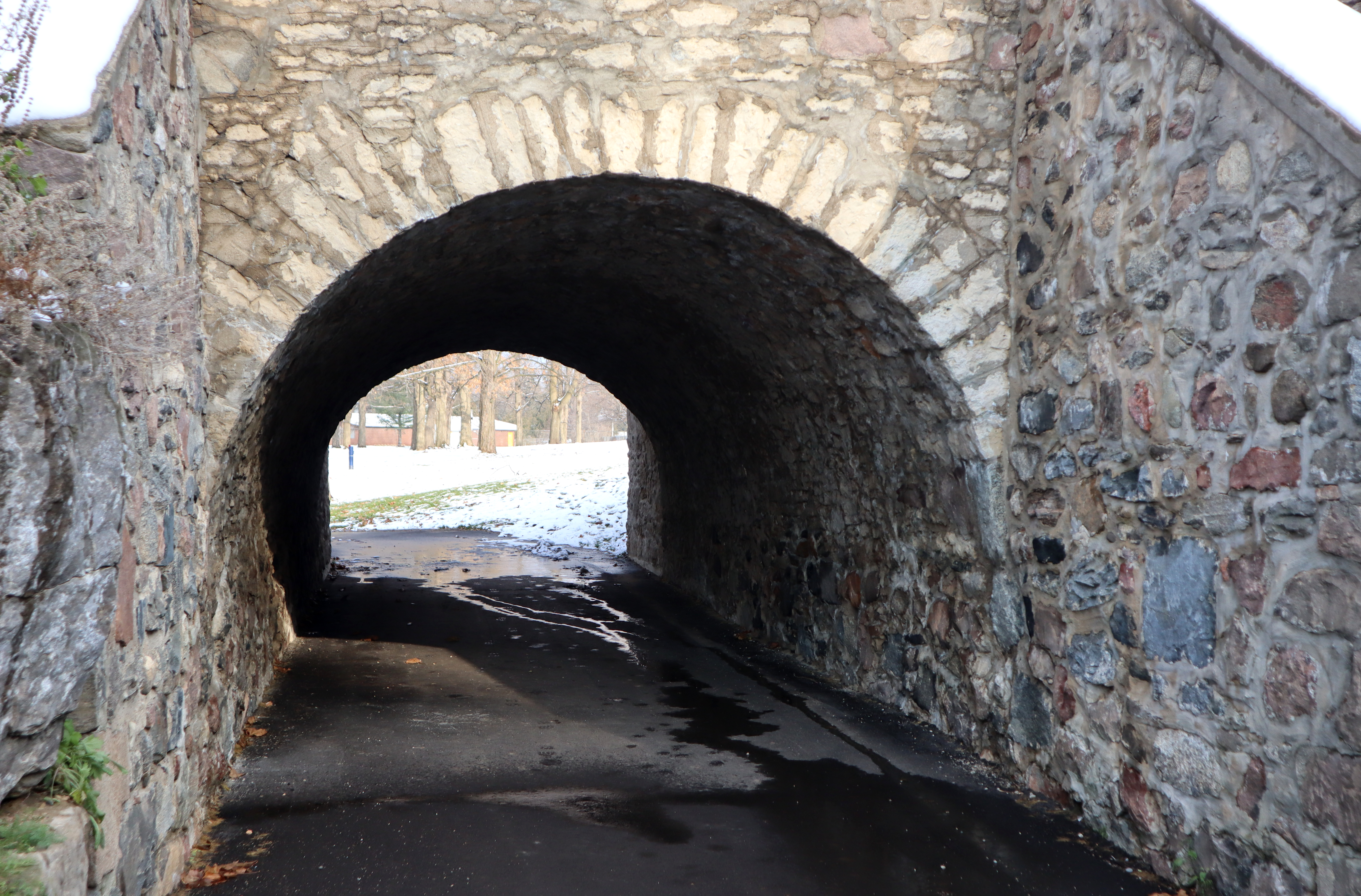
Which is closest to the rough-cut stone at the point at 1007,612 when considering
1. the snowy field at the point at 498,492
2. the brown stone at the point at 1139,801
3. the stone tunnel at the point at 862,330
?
the stone tunnel at the point at 862,330

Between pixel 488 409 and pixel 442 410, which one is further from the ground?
pixel 442 410

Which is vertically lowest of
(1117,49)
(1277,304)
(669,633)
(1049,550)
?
(669,633)

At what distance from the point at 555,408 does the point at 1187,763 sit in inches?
1329

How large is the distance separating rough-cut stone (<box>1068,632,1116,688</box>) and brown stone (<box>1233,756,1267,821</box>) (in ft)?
2.44

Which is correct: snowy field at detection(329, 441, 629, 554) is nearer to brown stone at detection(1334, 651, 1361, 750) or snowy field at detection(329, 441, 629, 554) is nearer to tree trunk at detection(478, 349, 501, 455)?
tree trunk at detection(478, 349, 501, 455)

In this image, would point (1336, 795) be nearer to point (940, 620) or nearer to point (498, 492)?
point (940, 620)

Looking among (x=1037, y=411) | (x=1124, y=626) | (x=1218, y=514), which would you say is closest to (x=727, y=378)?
(x=1037, y=411)

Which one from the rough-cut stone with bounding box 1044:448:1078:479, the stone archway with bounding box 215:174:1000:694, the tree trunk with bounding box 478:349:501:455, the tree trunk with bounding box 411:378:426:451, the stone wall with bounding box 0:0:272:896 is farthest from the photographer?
the tree trunk with bounding box 411:378:426:451

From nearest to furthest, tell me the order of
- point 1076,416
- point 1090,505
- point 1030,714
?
point 1090,505 < point 1076,416 < point 1030,714

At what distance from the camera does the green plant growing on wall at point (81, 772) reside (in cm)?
232

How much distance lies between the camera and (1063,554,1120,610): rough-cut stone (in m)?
3.96

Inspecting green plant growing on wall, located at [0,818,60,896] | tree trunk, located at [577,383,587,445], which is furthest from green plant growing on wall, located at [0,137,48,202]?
tree trunk, located at [577,383,587,445]

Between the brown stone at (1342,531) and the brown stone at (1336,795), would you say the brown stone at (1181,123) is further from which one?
the brown stone at (1336,795)

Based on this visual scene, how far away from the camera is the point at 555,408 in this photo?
36375mm
